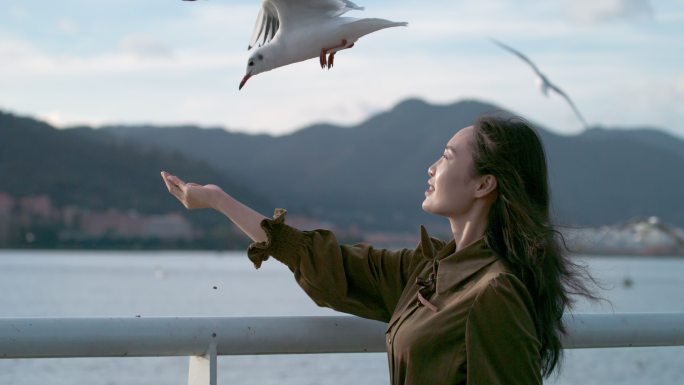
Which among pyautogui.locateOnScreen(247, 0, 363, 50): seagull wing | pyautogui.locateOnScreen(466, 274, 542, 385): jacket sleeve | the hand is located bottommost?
pyautogui.locateOnScreen(466, 274, 542, 385): jacket sleeve

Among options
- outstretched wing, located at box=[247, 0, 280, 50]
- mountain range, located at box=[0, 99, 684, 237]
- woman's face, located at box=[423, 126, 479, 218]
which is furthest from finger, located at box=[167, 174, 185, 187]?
mountain range, located at box=[0, 99, 684, 237]

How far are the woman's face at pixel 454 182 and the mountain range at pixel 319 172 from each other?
2296 inches

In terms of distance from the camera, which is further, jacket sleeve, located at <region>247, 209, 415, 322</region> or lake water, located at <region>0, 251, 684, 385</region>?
lake water, located at <region>0, 251, 684, 385</region>

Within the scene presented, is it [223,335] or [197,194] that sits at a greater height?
[197,194]

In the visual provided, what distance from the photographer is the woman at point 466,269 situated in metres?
2.29

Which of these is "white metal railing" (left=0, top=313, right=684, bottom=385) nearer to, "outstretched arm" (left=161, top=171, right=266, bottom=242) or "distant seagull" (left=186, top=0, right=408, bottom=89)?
"outstretched arm" (left=161, top=171, right=266, bottom=242)

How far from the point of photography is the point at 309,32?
246 cm

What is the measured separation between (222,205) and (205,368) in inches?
16.4

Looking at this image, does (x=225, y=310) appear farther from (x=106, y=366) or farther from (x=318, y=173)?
(x=318, y=173)

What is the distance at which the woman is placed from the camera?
7.50ft

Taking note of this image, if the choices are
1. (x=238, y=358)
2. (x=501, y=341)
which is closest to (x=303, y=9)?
(x=501, y=341)

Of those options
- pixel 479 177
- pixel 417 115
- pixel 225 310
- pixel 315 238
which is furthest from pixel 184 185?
pixel 417 115

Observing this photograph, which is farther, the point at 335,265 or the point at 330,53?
the point at 335,265

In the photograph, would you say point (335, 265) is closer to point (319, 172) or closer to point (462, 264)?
point (462, 264)
